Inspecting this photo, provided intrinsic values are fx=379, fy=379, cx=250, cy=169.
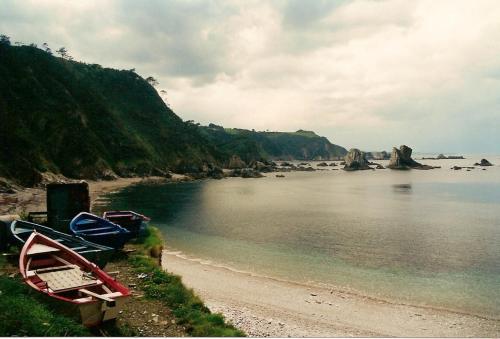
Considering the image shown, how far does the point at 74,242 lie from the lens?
1889 centimetres

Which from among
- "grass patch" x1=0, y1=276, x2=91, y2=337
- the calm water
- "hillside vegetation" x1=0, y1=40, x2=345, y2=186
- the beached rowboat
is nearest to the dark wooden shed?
the beached rowboat

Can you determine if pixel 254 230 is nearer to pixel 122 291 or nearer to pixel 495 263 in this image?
pixel 495 263

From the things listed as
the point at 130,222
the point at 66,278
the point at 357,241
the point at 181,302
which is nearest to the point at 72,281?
the point at 66,278

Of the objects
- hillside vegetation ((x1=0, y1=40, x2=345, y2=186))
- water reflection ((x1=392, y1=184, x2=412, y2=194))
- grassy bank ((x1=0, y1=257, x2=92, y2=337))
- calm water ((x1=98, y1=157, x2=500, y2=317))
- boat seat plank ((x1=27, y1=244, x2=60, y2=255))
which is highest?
hillside vegetation ((x1=0, y1=40, x2=345, y2=186))

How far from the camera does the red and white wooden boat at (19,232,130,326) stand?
445 inches

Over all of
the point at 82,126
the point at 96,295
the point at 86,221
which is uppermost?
the point at 82,126

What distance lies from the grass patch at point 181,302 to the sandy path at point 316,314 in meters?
3.14

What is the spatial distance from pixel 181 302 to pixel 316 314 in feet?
27.4

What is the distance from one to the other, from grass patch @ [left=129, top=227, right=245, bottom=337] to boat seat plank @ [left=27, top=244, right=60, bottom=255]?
3999 millimetres

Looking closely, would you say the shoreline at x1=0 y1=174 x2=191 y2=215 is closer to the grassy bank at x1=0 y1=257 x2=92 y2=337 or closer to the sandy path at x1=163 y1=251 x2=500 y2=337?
the sandy path at x1=163 y1=251 x2=500 y2=337

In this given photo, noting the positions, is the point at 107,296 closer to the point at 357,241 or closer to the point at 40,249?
the point at 40,249

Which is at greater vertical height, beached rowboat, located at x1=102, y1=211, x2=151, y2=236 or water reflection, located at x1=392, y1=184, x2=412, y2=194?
beached rowboat, located at x1=102, y1=211, x2=151, y2=236

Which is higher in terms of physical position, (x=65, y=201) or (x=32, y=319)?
(x=65, y=201)

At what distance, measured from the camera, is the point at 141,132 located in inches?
5522
